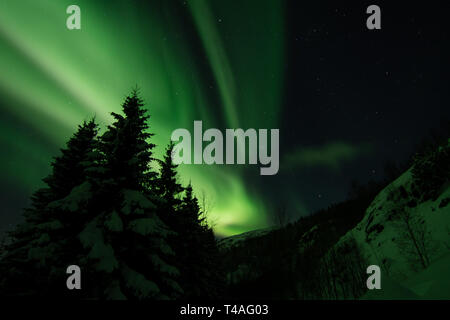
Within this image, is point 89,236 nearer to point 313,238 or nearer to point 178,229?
point 178,229

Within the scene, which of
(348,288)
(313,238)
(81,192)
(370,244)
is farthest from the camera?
(313,238)

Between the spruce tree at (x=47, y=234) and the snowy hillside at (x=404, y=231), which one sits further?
the snowy hillside at (x=404, y=231)

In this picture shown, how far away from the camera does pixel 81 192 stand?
8.00 metres

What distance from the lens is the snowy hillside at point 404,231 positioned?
33625 millimetres

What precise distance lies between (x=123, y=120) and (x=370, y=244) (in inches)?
2367

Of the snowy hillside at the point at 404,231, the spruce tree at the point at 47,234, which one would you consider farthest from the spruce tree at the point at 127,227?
the snowy hillside at the point at 404,231

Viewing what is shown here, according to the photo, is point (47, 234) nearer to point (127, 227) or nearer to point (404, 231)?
point (127, 227)

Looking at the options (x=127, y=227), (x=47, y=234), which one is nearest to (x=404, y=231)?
(x=127, y=227)

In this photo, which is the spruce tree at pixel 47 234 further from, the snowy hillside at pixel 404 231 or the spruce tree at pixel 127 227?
the snowy hillside at pixel 404 231

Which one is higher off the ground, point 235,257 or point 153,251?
point 153,251

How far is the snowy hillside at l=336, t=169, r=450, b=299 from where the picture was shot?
33.6 meters

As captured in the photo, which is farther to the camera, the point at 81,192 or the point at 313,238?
the point at 313,238
